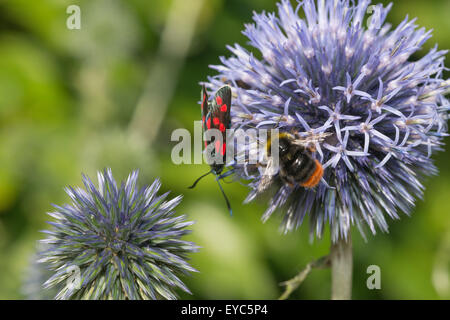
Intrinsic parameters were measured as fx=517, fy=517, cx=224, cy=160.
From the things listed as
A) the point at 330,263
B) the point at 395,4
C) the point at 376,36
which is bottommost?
the point at 330,263

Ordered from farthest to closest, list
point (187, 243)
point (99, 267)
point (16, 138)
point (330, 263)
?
point (16, 138) < point (330, 263) < point (187, 243) < point (99, 267)


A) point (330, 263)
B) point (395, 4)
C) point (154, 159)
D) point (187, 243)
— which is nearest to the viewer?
point (187, 243)

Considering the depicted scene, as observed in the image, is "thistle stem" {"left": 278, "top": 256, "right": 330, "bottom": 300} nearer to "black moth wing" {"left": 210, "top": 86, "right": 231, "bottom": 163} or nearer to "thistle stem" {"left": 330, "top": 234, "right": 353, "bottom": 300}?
"thistle stem" {"left": 330, "top": 234, "right": 353, "bottom": 300}

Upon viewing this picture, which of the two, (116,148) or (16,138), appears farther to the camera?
(16,138)

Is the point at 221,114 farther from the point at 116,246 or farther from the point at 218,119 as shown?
the point at 116,246

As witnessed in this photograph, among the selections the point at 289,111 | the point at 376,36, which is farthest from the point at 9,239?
the point at 376,36

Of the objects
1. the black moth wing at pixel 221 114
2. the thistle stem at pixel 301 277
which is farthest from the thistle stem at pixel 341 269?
the black moth wing at pixel 221 114

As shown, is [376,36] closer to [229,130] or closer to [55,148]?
[229,130]

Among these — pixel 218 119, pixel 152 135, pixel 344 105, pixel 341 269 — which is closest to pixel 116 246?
pixel 218 119
